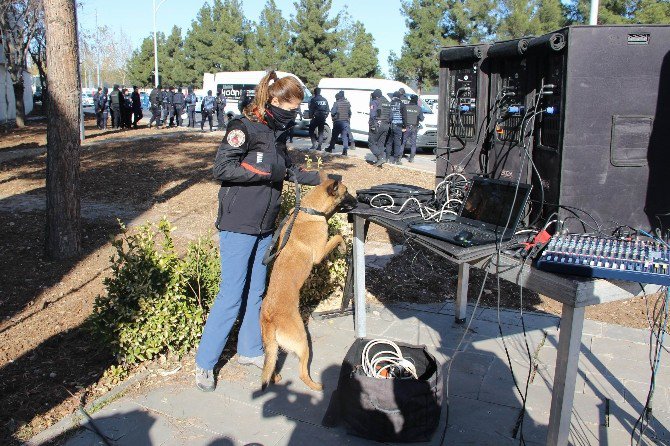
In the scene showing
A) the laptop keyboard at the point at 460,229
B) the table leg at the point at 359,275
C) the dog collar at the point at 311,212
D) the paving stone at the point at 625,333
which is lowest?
the paving stone at the point at 625,333

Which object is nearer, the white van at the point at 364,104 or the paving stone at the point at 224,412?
the paving stone at the point at 224,412

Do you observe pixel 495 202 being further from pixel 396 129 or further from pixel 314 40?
pixel 314 40

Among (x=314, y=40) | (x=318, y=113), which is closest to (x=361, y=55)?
(x=314, y=40)

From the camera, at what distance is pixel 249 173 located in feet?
11.5

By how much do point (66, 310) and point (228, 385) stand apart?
92.3 inches

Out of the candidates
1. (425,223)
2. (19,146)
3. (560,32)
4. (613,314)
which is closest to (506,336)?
(613,314)

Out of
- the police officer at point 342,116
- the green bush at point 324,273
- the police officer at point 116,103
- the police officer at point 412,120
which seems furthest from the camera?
the police officer at point 116,103

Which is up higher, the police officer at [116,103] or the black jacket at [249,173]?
the police officer at [116,103]

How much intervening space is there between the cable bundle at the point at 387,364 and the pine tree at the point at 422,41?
38.7 metres

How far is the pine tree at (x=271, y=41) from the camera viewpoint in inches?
1961

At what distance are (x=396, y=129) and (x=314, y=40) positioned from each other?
33819 mm

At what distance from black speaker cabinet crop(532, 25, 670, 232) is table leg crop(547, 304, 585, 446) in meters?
0.90

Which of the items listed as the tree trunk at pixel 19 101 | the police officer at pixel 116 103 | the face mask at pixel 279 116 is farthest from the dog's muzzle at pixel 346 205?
the tree trunk at pixel 19 101

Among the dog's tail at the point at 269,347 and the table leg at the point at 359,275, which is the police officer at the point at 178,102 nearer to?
the table leg at the point at 359,275
